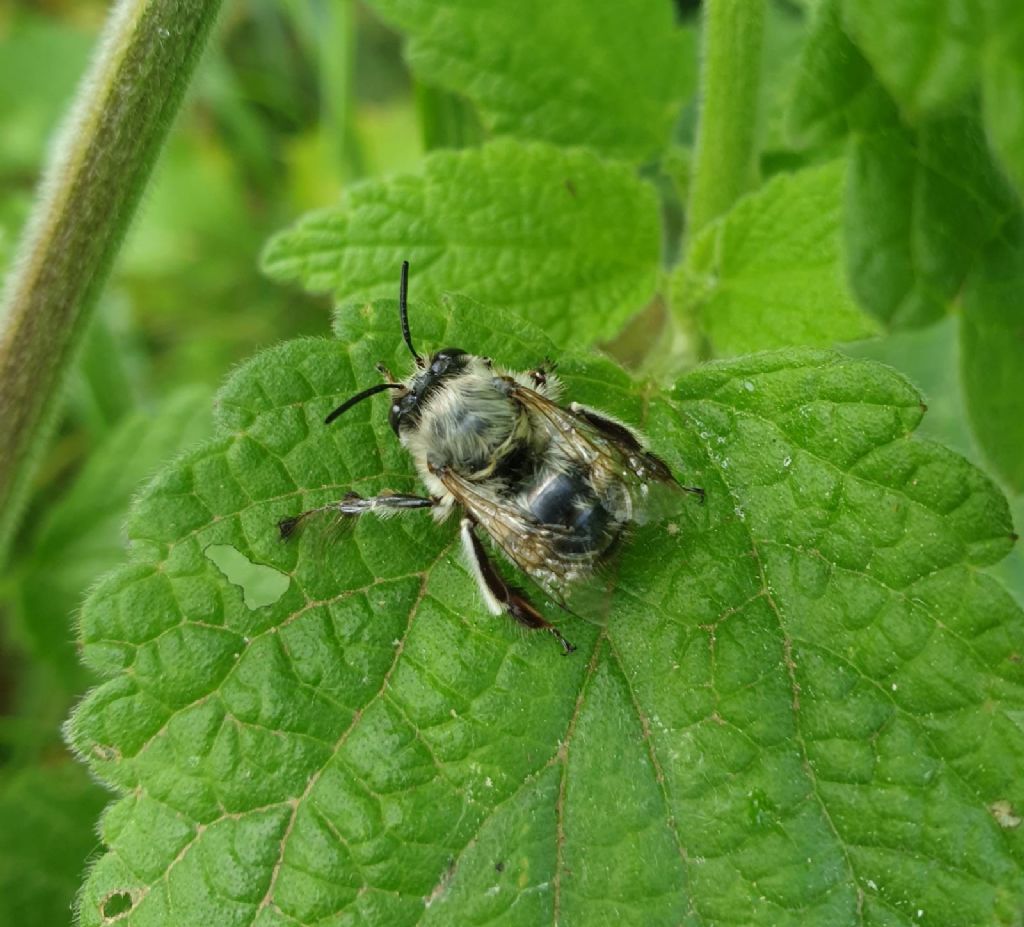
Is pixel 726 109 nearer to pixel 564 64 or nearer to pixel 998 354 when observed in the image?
pixel 564 64

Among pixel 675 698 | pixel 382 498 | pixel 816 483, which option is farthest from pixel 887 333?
pixel 382 498

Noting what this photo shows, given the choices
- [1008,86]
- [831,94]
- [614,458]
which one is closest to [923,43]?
[1008,86]

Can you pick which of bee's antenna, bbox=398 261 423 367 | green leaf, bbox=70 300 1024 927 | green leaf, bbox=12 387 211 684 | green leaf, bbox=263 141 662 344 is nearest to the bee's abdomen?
green leaf, bbox=70 300 1024 927

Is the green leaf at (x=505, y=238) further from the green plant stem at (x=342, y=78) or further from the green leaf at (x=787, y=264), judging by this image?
the green plant stem at (x=342, y=78)

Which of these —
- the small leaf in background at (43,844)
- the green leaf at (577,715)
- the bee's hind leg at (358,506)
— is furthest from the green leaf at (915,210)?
the small leaf in background at (43,844)

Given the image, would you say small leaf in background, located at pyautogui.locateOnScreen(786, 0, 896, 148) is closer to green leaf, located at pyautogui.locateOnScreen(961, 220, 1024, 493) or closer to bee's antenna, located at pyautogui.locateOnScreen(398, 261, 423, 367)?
green leaf, located at pyautogui.locateOnScreen(961, 220, 1024, 493)

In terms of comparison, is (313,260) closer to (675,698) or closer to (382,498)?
(382,498)

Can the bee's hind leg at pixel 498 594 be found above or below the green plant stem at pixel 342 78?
below
